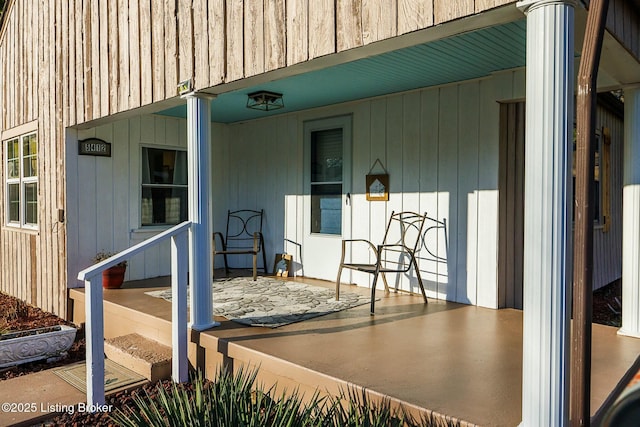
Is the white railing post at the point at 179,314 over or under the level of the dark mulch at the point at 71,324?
over

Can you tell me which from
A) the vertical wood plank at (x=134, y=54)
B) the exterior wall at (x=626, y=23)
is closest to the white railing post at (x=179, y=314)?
the vertical wood plank at (x=134, y=54)

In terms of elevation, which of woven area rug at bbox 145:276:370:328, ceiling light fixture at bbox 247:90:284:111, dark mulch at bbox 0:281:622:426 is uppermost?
ceiling light fixture at bbox 247:90:284:111

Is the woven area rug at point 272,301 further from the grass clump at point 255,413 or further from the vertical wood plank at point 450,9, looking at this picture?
the vertical wood plank at point 450,9

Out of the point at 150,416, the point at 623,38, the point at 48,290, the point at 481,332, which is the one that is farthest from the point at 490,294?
the point at 48,290

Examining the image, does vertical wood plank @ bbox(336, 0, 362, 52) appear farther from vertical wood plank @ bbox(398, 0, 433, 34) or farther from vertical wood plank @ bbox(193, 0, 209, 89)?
vertical wood plank @ bbox(193, 0, 209, 89)

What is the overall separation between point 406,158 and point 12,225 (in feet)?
17.1

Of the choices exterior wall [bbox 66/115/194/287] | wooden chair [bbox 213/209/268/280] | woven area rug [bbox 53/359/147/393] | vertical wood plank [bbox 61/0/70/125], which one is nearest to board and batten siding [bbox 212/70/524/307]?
wooden chair [bbox 213/209/268/280]

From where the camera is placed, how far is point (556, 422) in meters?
1.85

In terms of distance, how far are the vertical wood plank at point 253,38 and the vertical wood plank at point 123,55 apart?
1.60 meters

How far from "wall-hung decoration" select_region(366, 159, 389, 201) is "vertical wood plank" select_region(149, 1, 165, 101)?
2.21 m

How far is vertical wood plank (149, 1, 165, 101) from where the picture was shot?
382 centimetres

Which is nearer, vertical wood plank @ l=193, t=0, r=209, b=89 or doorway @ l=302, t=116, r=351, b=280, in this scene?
vertical wood plank @ l=193, t=0, r=209, b=89

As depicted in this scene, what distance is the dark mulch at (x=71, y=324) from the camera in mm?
2977

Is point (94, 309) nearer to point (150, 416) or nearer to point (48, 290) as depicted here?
point (150, 416)
